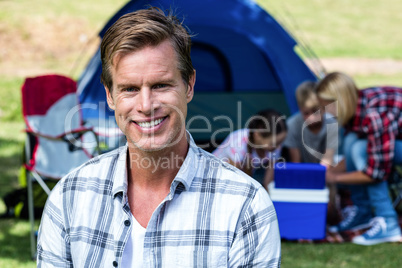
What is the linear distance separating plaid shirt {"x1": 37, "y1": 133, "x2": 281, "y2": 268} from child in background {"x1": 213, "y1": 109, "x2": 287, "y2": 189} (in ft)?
7.50

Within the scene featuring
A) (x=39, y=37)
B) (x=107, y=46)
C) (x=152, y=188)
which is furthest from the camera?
(x=39, y=37)

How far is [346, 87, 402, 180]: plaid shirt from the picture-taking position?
3.50 meters

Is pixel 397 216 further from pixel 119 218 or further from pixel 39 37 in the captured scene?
pixel 39 37

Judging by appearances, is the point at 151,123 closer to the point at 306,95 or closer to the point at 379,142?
the point at 379,142

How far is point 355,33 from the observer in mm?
16125

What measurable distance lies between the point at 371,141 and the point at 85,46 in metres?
3.50

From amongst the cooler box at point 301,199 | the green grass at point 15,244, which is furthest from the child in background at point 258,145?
the green grass at point 15,244

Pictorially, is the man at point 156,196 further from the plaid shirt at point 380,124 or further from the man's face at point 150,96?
the plaid shirt at point 380,124

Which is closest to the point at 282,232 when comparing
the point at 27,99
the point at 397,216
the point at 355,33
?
the point at 397,216

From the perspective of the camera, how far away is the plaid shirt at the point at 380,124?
3.50m

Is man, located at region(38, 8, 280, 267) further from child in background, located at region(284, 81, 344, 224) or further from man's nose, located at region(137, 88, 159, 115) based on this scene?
child in background, located at region(284, 81, 344, 224)

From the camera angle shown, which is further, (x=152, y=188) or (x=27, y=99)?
(x=27, y=99)

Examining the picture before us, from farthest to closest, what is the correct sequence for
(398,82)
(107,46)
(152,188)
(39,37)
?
(39,37) → (398,82) → (152,188) → (107,46)

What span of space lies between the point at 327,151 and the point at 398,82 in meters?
6.69
